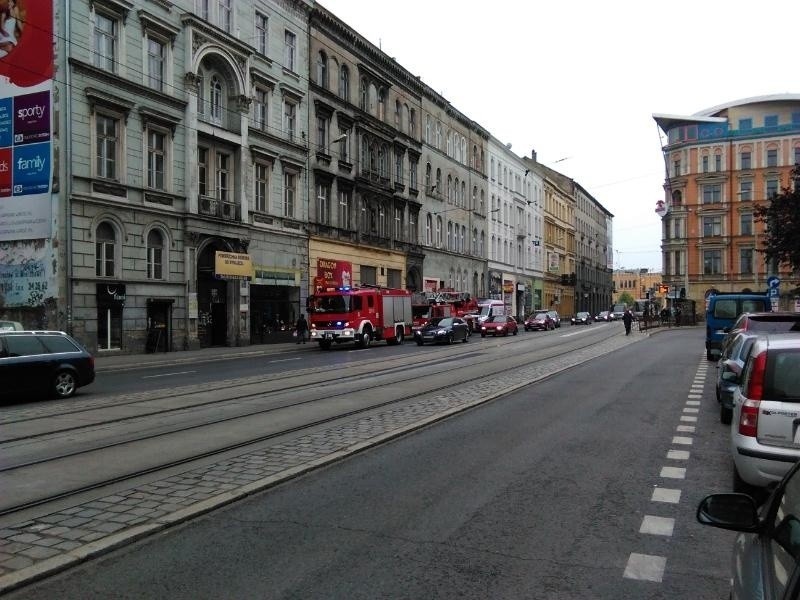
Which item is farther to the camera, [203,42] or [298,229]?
[298,229]

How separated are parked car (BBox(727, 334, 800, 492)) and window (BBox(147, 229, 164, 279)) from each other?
25.4m

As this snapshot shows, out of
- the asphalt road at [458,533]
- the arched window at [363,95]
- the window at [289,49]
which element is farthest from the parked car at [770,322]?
the arched window at [363,95]

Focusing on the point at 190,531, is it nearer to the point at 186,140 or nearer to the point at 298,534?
the point at 298,534

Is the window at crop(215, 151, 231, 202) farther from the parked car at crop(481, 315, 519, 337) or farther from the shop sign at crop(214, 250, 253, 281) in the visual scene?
the parked car at crop(481, 315, 519, 337)

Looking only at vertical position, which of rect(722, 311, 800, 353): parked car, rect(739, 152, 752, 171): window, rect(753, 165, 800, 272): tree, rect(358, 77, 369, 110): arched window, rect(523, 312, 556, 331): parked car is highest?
rect(739, 152, 752, 171): window

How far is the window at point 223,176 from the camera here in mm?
32406

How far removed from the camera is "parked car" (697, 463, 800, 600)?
213cm

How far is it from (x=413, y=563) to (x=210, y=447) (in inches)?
178

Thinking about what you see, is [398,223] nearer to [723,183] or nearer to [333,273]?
[333,273]

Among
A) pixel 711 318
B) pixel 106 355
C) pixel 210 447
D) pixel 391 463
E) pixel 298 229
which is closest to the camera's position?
pixel 391 463

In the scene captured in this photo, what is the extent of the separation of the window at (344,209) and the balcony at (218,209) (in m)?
10.6

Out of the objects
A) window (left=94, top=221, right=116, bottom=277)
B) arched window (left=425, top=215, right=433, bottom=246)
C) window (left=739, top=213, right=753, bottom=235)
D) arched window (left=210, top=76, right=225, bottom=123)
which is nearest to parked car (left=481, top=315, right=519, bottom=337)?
arched window (left=425, top=215, right=433, bottom=246)

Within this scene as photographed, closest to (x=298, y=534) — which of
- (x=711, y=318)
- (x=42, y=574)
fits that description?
(x=42, y=574)

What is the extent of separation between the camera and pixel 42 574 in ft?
14.6
